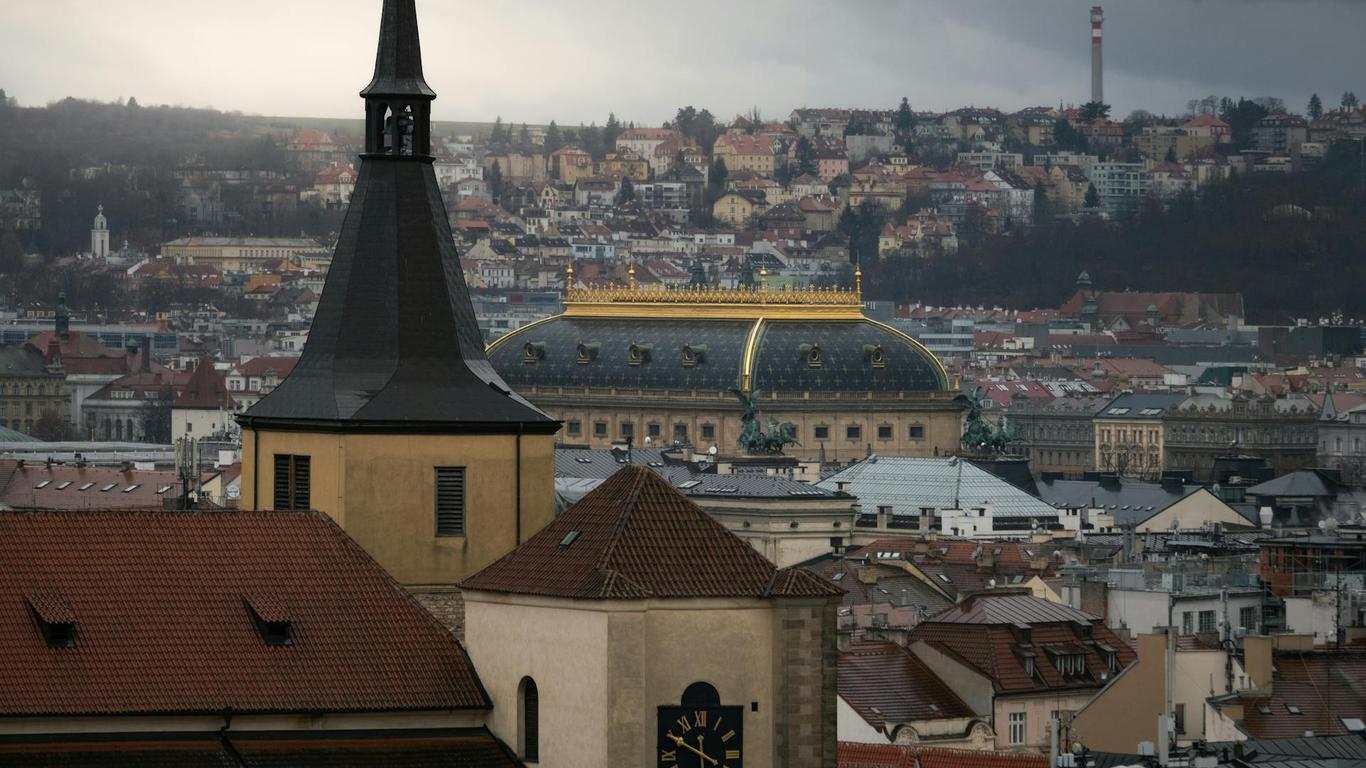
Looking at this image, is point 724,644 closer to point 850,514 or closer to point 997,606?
point 997,606

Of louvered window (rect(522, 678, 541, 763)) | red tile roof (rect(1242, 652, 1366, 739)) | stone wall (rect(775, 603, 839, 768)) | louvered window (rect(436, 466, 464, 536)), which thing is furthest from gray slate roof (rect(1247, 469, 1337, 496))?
louvered window (rect(522, 678, 541, 763))

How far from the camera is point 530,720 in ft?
125

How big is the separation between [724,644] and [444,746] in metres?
2.35

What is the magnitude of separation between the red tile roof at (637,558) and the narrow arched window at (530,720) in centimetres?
78

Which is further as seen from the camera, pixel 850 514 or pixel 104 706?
pixel 850 514

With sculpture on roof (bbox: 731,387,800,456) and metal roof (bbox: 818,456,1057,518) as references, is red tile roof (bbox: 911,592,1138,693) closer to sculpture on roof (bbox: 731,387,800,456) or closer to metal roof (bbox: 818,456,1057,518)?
metal roof (bbox: 818,456,1057,518)

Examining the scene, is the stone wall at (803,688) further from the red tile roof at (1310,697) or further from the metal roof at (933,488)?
the metal roof at (933,488)

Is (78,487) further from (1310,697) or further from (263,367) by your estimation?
(263,367)

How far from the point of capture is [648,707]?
37625 mm

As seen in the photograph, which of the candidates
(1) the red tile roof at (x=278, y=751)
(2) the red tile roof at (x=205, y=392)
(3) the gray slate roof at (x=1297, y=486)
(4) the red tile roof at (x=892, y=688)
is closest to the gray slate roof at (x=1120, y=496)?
(3) the gray slate roof at (x=1297, y=486)

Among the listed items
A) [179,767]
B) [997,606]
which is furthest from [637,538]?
[997,606]

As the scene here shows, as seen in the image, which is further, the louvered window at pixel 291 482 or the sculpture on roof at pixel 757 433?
the sculpture on roof at pixel 757 433

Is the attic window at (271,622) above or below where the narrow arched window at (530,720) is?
above

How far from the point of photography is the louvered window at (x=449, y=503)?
135 ft
